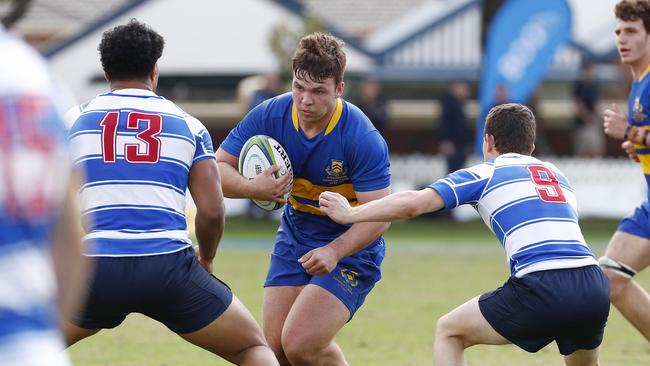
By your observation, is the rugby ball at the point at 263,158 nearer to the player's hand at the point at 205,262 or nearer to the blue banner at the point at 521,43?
the player's hand at the point at 205,262

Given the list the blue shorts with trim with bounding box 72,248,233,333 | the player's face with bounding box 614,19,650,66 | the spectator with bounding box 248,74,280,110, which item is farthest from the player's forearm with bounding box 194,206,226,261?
the spectator with bounding box 248,74,280,110

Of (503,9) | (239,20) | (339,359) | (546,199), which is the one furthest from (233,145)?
(239,20)

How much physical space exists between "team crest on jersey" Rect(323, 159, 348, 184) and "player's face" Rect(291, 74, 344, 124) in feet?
0.84

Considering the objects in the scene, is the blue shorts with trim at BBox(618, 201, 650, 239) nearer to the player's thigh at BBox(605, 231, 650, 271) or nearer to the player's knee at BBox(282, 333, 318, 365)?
the player's thigh at BBox(605, 231, 650, 271)

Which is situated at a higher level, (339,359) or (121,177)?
(121,177)

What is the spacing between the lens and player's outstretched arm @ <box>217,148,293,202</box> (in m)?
6.13

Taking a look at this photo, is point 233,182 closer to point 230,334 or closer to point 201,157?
point 201,157

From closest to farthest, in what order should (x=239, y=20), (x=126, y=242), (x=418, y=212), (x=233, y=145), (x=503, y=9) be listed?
(x=126, y=242) → (x=418, y=212) → (x=233, y=145) → (x=503, y=9) → (x=239, y=20)

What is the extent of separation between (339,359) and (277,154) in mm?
1108

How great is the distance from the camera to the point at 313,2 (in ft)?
111

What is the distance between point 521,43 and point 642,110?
35.3 ft

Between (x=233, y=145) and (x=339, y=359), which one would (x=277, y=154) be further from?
(x=339, y=359)

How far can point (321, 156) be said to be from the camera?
628 centimetres

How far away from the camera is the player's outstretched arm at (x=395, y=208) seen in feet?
18.1
